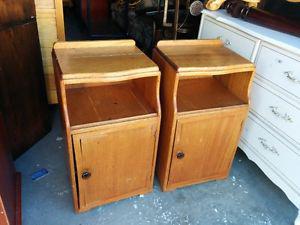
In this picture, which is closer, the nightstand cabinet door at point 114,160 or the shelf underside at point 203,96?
the nightstand cabinet door at point 114,160

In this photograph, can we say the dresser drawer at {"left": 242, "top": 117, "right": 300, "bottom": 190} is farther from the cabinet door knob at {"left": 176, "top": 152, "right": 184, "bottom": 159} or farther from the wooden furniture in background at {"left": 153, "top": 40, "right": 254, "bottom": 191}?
the cabinet door knob at {"left": 176, "top": 152, "right": 184, "bottom": 159}

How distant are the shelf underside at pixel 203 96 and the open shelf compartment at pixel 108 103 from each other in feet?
0.56

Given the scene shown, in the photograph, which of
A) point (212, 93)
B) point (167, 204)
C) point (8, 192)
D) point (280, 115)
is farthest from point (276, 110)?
point (8, 192)

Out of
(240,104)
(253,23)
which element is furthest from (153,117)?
(253,23)

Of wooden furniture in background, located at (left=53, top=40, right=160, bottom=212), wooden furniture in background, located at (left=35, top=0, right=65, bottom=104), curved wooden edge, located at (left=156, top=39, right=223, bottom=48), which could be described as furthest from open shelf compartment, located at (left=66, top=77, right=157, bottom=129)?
wooden furniture in background, located at (left=35, top=0, right=65, bottom=104)

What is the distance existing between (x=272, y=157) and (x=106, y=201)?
0.82 meters

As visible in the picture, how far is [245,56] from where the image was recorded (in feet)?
4.44

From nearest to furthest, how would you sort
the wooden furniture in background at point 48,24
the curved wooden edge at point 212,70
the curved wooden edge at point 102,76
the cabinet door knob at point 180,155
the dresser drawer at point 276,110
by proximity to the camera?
1. the curved wooden edge at point 102,76
2. the curved wooden edge at point 212,70
3. the dresser drawer at point 276,110
4. the cabinet door knob at point 180,155
5. the wooden furniture in background at point 48,24

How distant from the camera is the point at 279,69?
1194 mm

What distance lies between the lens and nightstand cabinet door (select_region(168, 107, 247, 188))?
3.98ft

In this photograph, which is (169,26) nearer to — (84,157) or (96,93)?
(96,93)

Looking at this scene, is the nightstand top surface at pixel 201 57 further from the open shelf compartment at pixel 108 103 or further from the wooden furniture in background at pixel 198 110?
the open shelf compartment at pixel 108 103

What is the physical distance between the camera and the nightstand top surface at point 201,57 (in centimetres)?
110

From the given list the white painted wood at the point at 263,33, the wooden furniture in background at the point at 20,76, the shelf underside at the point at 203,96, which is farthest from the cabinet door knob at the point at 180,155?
the wooden furniture in background at the point at 20,76
